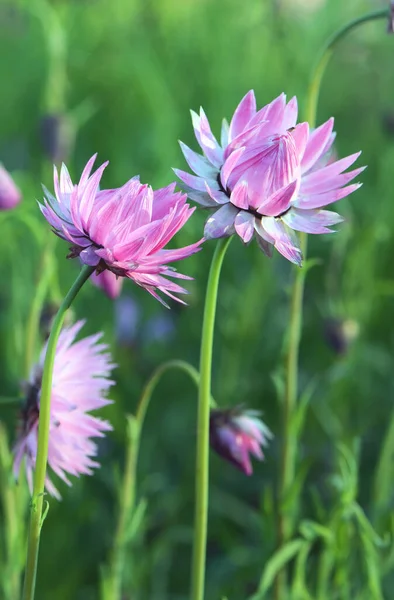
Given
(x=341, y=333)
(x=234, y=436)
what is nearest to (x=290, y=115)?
(x=234, y=436)

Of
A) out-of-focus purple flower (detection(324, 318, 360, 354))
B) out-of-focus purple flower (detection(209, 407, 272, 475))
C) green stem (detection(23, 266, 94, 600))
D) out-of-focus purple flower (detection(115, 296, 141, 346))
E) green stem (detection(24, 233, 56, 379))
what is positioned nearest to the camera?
green stem (detection(23, 266, 94, 600))

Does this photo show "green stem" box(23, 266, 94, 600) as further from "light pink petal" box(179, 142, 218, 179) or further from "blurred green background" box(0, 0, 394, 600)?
"blurred green background" box(0, 0, 394, 600)

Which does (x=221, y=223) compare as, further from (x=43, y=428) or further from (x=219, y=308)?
→ (x=219, y=308)

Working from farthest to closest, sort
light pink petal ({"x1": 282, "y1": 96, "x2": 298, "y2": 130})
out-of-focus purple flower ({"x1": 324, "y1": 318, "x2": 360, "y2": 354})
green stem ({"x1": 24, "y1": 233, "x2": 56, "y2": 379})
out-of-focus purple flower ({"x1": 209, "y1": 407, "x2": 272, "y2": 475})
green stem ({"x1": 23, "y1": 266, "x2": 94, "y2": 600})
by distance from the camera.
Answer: out-of-focus purple flower ({"x1": 324, "y1": 318, "x2": 360, "y2": 354}) < green stem ({"x1": 24, "y1": 233, "x2": 56, "y2": 379}) < out-of-focus purple flower ({"x1": 209, "y1": 407, "x2": 272, "y2": 475}) < light pink petal ({"x1": 282, "y1": 96, "x2": 298, "y2": 130}) < green stem ({"x1": 23, "y1": 266, "x2": 94, "y2": 600})

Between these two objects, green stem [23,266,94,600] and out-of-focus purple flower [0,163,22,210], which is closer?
green stem [23,266,94,600]

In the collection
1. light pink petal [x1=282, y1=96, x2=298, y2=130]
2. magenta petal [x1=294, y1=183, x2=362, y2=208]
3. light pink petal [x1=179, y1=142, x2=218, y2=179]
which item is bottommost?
magenta petal [x1=294, y1=183, x2=362, y2=208]

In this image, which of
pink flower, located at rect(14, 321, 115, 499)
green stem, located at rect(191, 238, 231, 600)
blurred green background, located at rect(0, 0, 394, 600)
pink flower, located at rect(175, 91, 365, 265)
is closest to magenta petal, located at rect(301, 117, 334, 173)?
pink flower, located at rect(175, 91, 365, 265)

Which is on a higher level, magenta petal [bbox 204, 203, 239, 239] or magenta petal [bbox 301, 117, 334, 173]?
magenta petal [bbox 301, 117, 334, 173]

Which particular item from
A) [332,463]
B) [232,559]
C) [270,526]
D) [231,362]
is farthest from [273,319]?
[270,526]
